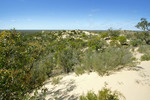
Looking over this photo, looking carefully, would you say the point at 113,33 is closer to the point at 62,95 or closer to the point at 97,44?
the point at 97,44

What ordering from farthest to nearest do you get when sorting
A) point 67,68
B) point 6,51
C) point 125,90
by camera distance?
1. point 67,68
2. point 125,90
3. point 6,51

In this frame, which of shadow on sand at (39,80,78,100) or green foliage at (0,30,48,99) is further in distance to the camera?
shadow on sand at (39,80,78,100)

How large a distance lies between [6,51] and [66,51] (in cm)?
840

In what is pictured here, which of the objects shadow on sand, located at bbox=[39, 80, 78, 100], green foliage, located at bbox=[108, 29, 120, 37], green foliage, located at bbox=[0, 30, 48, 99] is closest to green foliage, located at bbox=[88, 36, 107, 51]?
shadow on sand, located at bbox=[39, 80, 78, 100]

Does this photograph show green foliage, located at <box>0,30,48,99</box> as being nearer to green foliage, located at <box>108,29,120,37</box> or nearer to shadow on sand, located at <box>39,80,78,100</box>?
shadow on sand, located at <box>39,80,78,100</box>

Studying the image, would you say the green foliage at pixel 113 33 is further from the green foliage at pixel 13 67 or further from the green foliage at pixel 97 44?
the green foliage at pixel 13 67

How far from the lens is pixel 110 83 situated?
4270mm

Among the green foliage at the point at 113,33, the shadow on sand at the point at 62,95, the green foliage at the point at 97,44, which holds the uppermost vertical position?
the green foliage at the point at 113,33

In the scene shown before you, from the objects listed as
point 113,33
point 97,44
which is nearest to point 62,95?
point 97,44

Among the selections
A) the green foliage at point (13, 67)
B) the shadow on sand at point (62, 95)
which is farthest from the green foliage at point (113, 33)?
the green foliage at point (13, 67)

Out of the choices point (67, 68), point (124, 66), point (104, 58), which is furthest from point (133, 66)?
point (67, 68)

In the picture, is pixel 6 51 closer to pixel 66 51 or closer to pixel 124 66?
pixel 124 66

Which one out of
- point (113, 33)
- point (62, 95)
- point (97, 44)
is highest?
point (113, 33)

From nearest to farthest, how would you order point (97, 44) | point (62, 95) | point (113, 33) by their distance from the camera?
1. point (62, 95)
2. point (97, 44)
3. point (113, 33)
